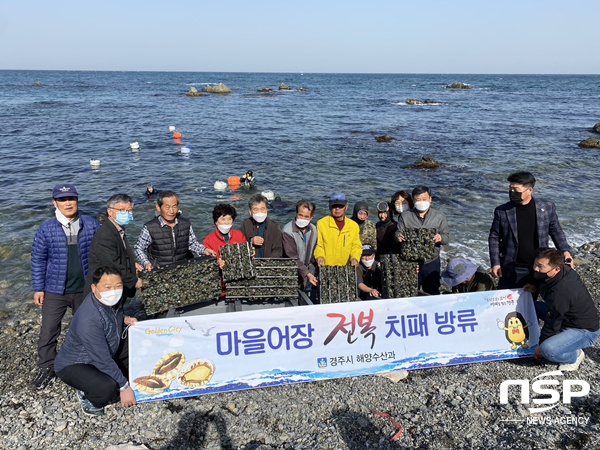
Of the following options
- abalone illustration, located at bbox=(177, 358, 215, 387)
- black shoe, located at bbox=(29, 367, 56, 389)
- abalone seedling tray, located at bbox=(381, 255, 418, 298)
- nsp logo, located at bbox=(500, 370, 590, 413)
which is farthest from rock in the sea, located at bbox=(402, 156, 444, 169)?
black shoe, located at bbox=(29, 367, 56, 389)

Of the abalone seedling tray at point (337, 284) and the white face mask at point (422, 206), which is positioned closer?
the abalone seedling tray at point (337, 284)

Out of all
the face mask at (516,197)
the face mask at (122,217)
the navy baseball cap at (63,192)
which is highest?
the navy baseball cap at (63,192)

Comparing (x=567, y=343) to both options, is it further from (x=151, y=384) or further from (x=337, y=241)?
Result: (x=151, y=384)

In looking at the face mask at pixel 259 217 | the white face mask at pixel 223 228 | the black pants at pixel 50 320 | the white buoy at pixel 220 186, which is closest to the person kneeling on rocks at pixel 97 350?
the black pants at pixel 50 320

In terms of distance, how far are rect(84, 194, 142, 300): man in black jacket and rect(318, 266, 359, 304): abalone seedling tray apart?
289 centimetres

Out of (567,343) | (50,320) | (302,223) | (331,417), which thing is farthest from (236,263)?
(567,343)

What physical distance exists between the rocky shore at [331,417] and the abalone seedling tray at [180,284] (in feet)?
4.65

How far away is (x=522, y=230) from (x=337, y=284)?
3.37 metres

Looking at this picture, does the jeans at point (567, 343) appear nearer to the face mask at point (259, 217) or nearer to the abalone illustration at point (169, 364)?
the face mask at point (259, 217)

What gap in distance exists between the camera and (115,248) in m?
5.80

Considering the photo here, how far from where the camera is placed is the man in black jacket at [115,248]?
571 cm

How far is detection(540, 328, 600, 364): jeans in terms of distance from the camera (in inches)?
225

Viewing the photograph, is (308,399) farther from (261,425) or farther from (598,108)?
(598,108)

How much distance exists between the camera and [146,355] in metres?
5.32
